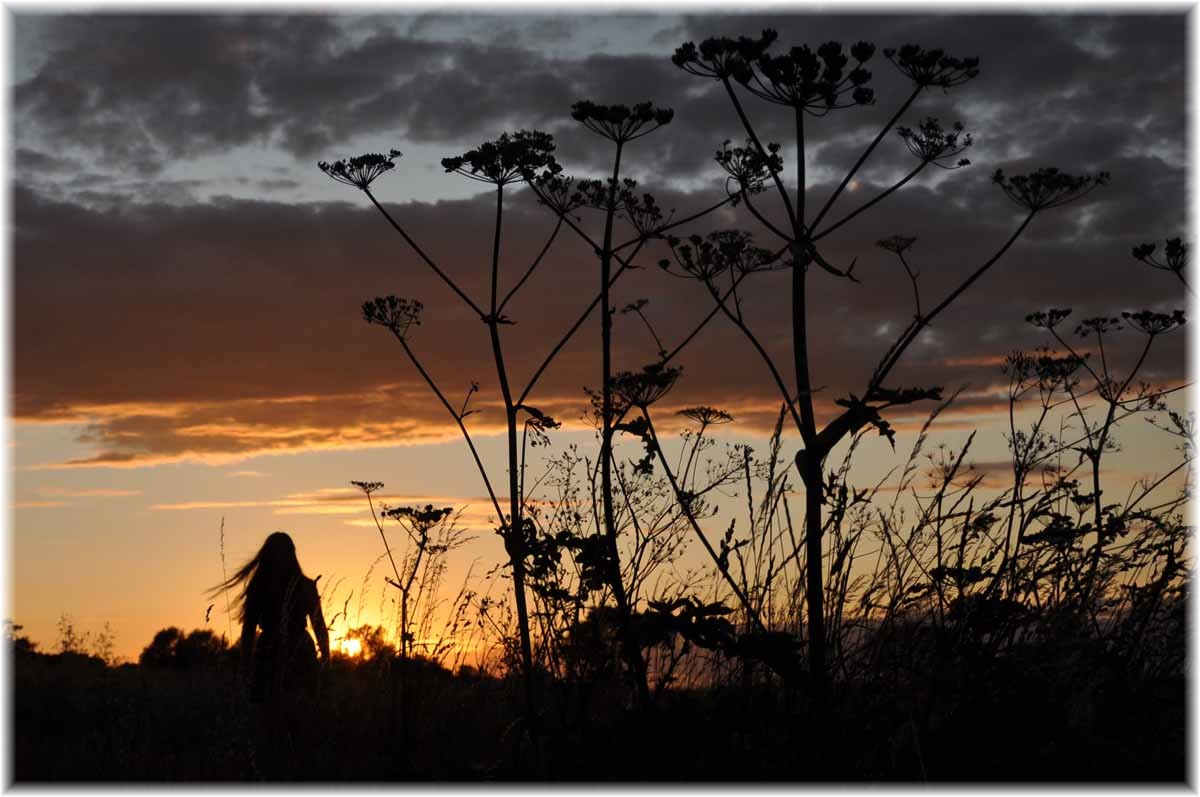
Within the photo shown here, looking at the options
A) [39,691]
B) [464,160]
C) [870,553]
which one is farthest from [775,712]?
[39,691]

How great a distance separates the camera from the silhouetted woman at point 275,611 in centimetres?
754

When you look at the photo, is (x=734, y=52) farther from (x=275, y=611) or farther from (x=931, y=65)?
(x=275, y=611)

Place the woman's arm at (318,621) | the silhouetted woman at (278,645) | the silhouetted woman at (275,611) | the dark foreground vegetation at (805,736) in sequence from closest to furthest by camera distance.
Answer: the dark foreground vegetation at (805,736), the silhouetted woman at (278,645), the woman's arm at (318,621), the silhouetted woman at (275,611)

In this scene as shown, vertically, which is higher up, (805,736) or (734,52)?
(734,52)

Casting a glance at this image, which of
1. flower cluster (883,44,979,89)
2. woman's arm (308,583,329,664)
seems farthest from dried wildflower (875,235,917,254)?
woman's arm (308,583,329,664)

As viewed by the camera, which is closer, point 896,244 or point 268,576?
point 896,244

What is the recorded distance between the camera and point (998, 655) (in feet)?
15.9

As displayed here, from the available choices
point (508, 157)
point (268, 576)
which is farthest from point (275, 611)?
point (508, 157)

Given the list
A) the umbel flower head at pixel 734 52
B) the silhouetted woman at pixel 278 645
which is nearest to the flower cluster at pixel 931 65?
the umbel flower head at pixel 734 52

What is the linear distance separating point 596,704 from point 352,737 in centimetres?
150

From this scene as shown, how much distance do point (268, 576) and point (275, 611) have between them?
11.6 inches

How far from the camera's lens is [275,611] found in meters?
8.91

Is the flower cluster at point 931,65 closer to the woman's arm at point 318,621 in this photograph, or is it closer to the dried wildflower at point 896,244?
the dried wildflower at point 896,244

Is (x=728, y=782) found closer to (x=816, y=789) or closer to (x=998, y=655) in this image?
(x=816, y=789)
